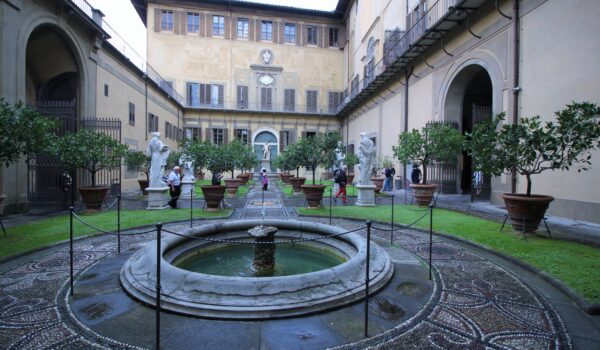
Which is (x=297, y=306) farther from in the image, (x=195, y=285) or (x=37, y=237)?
(x=37, y=237)

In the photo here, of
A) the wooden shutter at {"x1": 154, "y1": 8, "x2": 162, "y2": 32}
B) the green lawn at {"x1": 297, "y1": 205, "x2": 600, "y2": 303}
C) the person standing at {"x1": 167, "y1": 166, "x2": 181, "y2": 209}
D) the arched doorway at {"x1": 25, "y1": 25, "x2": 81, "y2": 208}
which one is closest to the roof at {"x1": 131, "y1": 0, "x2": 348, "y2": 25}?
the wooden shutter at {"x1": 154, "y1": 8, "x2": 162, "y2": 32}

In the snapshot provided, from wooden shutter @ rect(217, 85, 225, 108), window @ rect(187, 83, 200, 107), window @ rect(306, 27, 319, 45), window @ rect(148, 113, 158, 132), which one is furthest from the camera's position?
window @ rect(306, 27, 319, 45)

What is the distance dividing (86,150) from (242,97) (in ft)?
73.6

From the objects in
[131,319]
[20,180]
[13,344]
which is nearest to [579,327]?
[131,319]

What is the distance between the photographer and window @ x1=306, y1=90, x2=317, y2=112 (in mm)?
31766

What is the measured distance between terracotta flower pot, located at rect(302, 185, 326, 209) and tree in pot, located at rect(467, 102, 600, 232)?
4.60m

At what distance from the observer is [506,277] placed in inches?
166

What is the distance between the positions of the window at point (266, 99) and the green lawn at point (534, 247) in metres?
23.7

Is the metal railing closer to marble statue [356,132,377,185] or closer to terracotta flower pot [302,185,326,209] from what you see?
marble statue [356,132,377,185]

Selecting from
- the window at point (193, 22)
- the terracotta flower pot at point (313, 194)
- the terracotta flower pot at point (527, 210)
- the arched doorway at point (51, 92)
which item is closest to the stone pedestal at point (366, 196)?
the terracotta flower pot at point (313, 194)

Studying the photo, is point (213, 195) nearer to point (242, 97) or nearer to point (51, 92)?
point (51, 92)

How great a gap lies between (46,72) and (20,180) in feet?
20.8

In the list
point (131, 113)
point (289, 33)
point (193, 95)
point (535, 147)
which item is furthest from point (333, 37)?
point (535, 147)

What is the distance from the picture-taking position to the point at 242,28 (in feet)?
99.8
